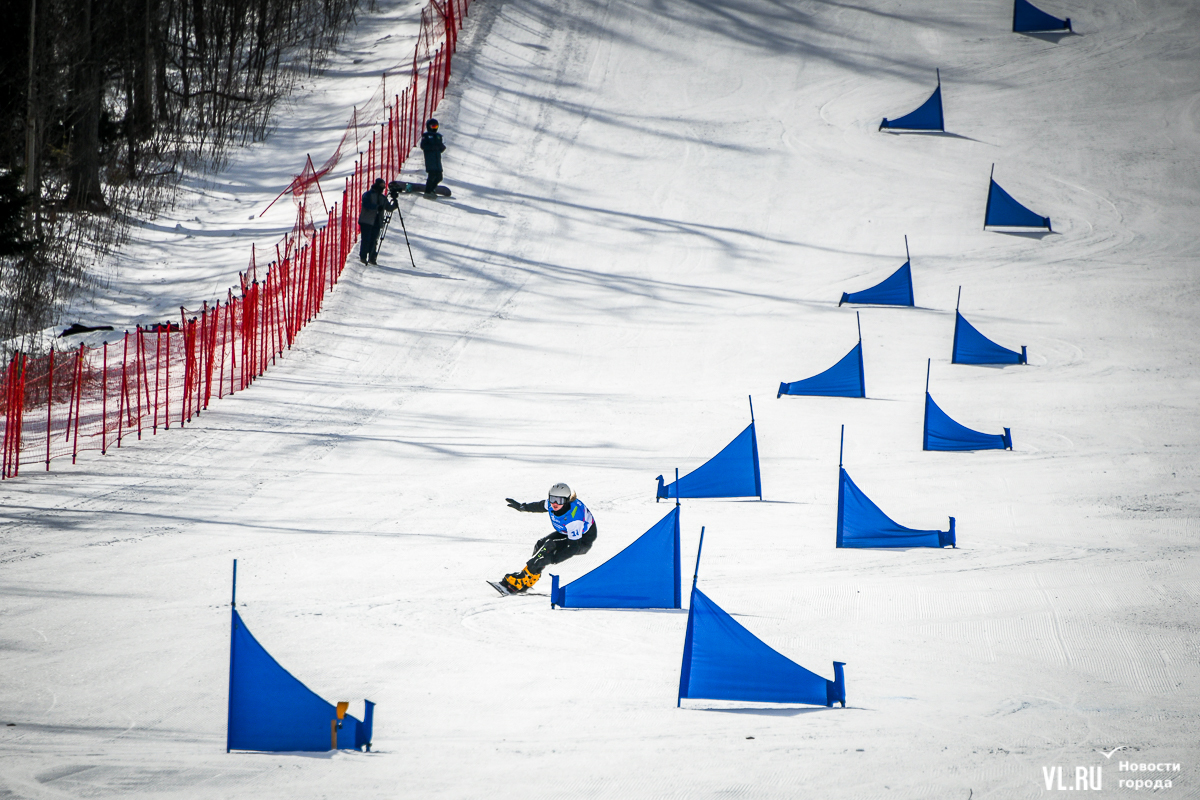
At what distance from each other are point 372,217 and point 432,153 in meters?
3.21

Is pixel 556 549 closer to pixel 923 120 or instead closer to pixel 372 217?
pixel 372 217

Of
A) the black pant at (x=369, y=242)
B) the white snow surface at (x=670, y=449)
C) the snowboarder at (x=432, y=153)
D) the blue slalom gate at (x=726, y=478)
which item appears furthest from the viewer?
the snowboarder at (x=432, y=153)

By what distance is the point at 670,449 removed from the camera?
12.5m

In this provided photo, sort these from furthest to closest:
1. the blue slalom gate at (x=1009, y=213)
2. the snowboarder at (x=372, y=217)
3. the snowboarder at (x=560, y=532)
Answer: the blue slalom gate at (x=1009, y=213) < the snowboarder at (x=372, y=217) < the snowboarder at (x=560, y=532)

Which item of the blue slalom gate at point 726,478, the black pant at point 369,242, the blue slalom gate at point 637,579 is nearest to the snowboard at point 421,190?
the black pant at point 369,242

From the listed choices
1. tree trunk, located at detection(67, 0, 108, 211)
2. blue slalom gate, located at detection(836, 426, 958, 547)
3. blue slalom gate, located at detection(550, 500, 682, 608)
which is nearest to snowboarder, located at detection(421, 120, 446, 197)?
tree trunk, located at detection(67, 0, 108, 211)

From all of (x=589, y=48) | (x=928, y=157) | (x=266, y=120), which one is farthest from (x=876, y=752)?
(x=589, y=48)

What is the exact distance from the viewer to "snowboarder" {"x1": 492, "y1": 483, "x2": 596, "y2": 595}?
8.30 m

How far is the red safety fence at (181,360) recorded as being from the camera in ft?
38.6

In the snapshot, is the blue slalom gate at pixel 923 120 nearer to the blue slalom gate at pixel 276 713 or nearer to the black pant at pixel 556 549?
the black pant at pixel 556 549

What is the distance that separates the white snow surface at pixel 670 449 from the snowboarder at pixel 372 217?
0.34 m

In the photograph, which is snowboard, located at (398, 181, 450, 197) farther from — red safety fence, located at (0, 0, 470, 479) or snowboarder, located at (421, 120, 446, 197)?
red safety fence, located at (0, 0, 470, 479)

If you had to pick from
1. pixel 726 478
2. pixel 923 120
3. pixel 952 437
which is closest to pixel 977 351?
pixel 952 437

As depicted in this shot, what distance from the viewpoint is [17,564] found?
839cm
